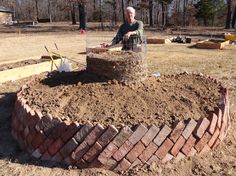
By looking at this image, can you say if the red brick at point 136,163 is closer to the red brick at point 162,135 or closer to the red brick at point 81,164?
the red brick at point 162,135

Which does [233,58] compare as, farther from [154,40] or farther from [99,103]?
[99,103]

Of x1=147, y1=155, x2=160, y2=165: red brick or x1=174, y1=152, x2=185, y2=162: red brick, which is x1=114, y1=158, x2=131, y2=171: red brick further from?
x1=174, y1=152, x2=185, y2=162: red brick

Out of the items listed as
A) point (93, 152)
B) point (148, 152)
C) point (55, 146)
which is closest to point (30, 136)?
point (55, 146)

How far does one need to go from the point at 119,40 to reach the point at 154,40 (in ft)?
35.2

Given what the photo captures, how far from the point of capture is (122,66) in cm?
491

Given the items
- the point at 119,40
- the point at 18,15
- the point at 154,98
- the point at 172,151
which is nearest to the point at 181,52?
the point at 119,40

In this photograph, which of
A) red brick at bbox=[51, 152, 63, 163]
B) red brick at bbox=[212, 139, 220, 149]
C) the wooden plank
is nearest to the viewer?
red brick at bbox=[51, 152, 63, 163]

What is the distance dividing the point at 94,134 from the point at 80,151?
253 mm

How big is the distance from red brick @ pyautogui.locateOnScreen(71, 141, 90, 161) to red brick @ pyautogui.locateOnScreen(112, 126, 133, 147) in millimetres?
314

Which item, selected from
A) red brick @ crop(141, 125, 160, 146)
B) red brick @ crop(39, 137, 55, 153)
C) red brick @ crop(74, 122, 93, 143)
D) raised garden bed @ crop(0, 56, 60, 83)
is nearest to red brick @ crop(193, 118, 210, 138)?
red brick @ crop(141, 125, 160, 146)

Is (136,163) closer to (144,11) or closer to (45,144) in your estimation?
(45,144)

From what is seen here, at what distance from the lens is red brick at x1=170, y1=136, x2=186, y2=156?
3.87m

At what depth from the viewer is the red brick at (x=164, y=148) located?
3.83 m

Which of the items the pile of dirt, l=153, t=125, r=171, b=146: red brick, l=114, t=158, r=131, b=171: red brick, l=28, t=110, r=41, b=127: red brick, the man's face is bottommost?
l=114, t=158, r=131, b=171: red brick
